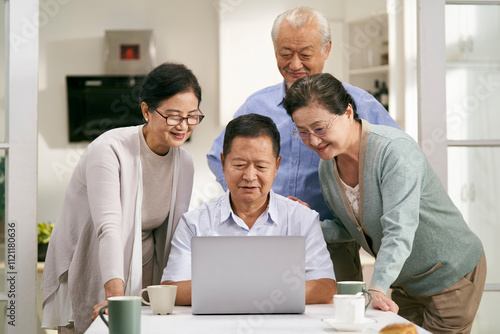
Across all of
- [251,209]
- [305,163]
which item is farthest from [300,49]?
[251,209]

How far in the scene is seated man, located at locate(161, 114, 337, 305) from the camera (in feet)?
6.34

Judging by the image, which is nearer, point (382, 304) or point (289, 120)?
point (382, 304)

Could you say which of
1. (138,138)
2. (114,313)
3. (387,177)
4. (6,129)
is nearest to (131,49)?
(6,129)

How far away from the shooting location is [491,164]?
2.40m

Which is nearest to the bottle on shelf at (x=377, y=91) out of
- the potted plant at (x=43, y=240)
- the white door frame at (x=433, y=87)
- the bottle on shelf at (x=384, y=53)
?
the bottle on shelf at (x=384, y=53)

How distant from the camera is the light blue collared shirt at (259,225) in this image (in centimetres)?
194

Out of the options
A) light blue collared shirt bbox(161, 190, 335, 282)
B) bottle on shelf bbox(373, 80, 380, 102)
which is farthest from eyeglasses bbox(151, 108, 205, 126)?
bottle on shelf bbox(373, 80, 380, 102)

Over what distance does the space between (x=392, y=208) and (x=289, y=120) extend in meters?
0.71

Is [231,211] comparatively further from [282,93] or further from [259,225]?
[282,93]

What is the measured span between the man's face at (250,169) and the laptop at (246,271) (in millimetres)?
380

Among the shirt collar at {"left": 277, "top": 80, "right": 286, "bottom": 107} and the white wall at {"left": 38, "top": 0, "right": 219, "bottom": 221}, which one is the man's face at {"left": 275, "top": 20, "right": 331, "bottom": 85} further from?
the white wall at {"left": 38, "top": 0, "right": 219, "bottom": 221}

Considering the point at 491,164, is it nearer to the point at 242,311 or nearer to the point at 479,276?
the point at 479,276

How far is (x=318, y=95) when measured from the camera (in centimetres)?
192

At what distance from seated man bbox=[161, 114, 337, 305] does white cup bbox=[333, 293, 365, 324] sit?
44 cm
